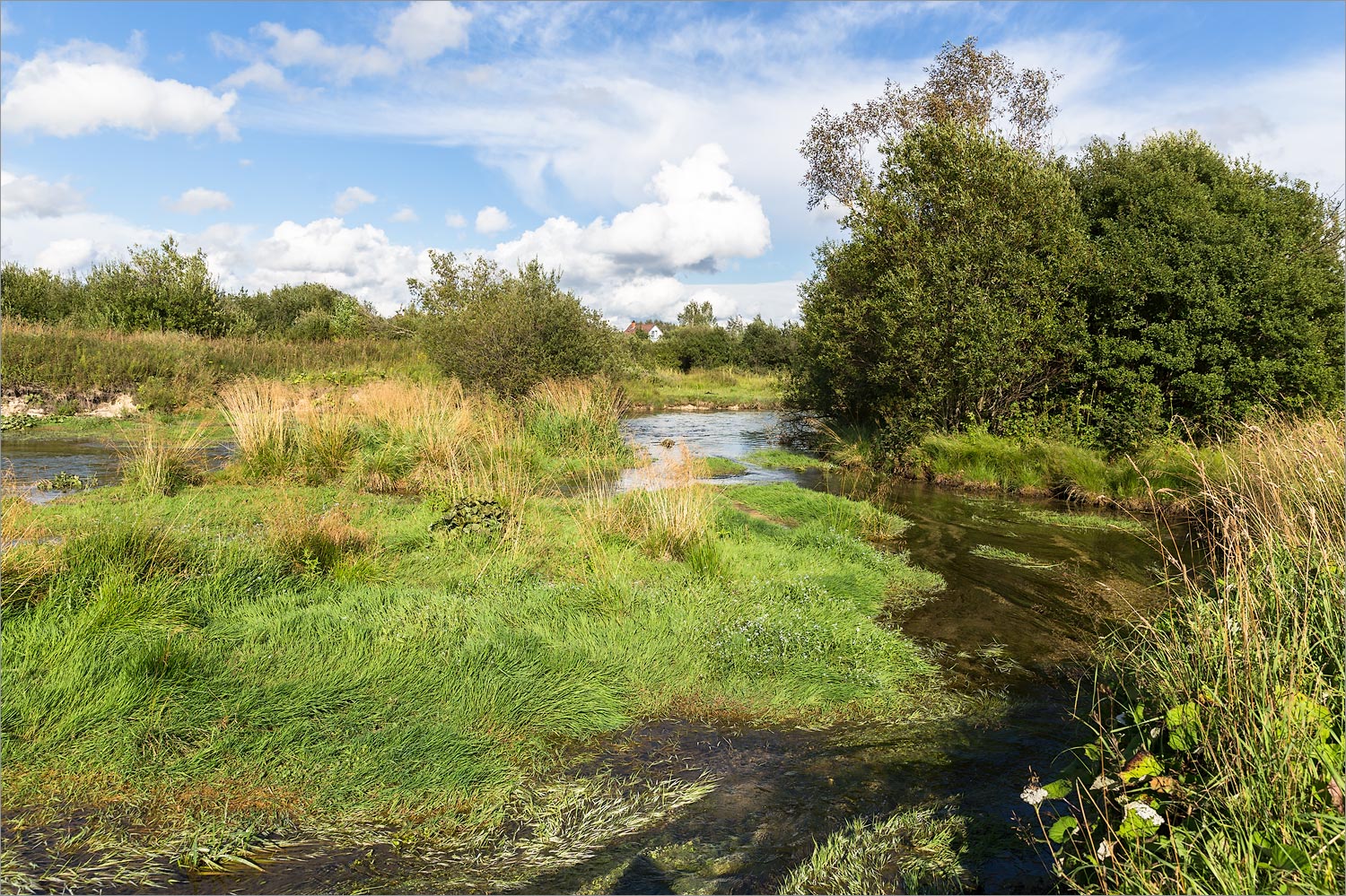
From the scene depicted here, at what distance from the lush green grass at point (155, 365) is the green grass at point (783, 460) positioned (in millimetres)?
12201

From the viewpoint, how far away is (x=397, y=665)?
517 cm

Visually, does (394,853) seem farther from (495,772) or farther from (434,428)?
(434,428)

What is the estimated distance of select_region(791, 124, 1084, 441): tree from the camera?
49.0 feet

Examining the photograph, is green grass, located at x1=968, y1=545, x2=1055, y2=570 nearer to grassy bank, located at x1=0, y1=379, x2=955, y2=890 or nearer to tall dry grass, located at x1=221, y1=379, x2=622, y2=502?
grassy bank, located at x1=0, y1=379, x2=955, y2=890

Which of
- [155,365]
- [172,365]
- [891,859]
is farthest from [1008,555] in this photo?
[155,365]

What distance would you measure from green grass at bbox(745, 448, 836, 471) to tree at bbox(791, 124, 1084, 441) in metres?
2.08

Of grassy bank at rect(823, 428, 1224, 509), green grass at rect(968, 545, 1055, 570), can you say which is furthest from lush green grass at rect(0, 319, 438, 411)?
green grass at rect(968, 545, 1055, 570)

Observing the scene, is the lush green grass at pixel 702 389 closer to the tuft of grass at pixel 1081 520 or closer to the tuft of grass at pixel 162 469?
the tuft of grass at pixel 1081 520

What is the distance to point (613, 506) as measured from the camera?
8.95 meters

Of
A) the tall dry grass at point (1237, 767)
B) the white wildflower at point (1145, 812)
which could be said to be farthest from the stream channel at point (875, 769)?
the white wildflower at point (1145, 812)

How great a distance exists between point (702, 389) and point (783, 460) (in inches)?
951

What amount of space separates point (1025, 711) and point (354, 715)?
4482 mm

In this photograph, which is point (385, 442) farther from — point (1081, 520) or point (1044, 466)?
point (1044, 466)

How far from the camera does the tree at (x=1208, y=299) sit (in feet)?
45.5
